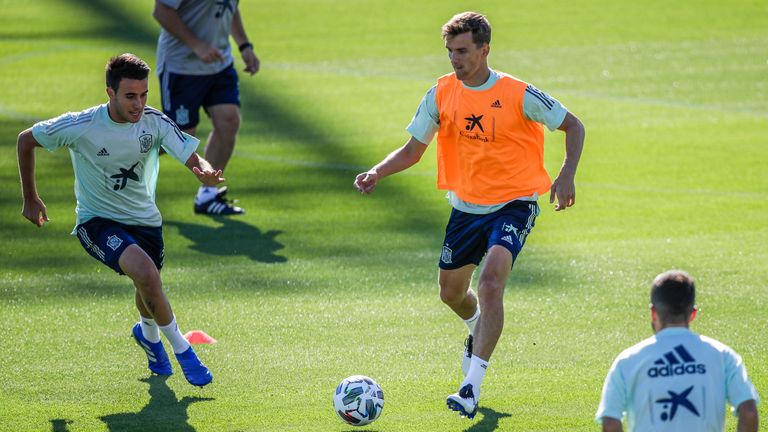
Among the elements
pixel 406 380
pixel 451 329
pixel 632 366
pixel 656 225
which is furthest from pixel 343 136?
pixel 632 366

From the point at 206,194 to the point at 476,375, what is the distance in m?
6.23

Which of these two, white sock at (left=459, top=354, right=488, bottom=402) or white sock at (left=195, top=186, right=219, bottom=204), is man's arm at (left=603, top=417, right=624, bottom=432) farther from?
white sock at (left=195, top=186, right=219, bottom=204)

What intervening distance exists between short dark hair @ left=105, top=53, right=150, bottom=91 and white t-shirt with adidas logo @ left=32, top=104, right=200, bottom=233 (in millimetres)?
320

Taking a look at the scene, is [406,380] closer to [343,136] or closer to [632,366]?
[632,366]

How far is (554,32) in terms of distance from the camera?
21.6 meters

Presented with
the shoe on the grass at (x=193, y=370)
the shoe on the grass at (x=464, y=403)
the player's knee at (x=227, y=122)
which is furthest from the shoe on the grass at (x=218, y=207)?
the shoe on the grass at (x=464, y=403)

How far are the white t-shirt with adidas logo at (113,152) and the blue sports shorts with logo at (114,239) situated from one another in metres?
0.05

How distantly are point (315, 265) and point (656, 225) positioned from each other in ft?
11.7

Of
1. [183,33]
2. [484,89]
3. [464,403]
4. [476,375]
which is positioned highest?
[183,33]

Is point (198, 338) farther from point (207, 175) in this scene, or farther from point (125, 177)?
point (207, 175)

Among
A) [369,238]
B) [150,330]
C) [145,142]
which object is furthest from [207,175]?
[369,238]

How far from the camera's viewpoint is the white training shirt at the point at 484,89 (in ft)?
23.3

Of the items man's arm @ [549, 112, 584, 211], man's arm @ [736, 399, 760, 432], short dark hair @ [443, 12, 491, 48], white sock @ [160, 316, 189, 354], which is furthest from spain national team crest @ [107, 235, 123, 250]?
man's arm @ [736, 399, 760, 432]

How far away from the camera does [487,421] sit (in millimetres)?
6703
